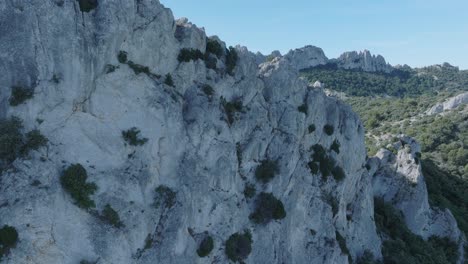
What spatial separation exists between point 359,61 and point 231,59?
140m

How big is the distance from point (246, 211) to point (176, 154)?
27.3 ft

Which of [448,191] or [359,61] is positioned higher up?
[359,61]

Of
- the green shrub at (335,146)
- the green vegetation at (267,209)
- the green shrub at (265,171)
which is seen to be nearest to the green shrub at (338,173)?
the green shrub at (335,146)

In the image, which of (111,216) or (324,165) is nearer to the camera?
Answer: (111,216)

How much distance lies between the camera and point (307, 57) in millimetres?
157500

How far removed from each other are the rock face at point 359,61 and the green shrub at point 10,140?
150 meters

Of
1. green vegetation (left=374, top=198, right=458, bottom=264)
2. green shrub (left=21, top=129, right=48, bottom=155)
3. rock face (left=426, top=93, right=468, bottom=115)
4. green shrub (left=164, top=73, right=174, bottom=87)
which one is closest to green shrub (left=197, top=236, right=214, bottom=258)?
green shrub (left=164, top=73, right=174, bottom=87)

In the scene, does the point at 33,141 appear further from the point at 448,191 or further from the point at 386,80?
the point at 386,80

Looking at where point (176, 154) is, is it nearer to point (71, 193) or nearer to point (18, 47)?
point (71, 193)

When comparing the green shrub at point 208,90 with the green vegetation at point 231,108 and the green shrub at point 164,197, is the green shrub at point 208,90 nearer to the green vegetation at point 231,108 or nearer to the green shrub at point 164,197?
the green vegetation at point 231,108

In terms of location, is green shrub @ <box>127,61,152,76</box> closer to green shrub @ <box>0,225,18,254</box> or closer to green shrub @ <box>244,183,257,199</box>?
green shrub @ <box>244,183,257,199</box>

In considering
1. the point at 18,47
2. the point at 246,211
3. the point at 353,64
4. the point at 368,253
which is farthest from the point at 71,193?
the point at 353,64

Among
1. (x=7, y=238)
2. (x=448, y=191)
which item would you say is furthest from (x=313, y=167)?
(x=448, y=191)

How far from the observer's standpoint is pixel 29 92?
28078 mm
